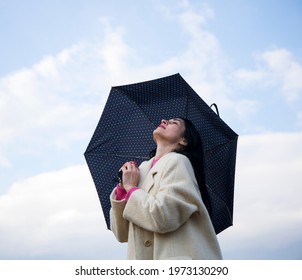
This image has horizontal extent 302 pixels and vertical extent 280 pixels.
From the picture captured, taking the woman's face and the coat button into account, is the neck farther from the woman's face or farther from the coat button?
the coat button

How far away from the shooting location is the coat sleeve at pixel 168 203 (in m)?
3.78

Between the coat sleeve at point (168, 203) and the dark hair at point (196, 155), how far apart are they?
0.33 m

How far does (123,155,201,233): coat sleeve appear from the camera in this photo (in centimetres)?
378

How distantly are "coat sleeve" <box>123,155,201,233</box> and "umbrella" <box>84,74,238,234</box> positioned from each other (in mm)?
1234

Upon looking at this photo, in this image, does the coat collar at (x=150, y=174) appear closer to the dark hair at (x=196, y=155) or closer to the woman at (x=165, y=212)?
the woman at (x=165, y=212)

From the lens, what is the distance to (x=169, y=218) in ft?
12.4

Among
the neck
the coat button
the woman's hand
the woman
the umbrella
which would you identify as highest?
the umbrella

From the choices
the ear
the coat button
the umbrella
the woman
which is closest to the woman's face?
the ear

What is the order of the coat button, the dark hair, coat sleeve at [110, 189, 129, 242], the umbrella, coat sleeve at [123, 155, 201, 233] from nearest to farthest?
coat sleeve at [123, 155, 201, 233] < the coat button < coat sleeve at [110, 189, 129, 242] < the dark hair < the umbrella

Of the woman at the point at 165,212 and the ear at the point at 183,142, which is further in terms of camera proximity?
the ear at the point at 183,142

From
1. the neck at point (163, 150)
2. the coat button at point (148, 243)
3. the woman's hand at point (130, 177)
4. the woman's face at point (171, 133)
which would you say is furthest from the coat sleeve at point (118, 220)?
the woman's face at point (171, 133)

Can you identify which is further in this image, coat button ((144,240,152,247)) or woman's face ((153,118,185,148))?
woman's face ((153,118,185,148))

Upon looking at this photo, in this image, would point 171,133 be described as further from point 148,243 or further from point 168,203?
point 148,243
